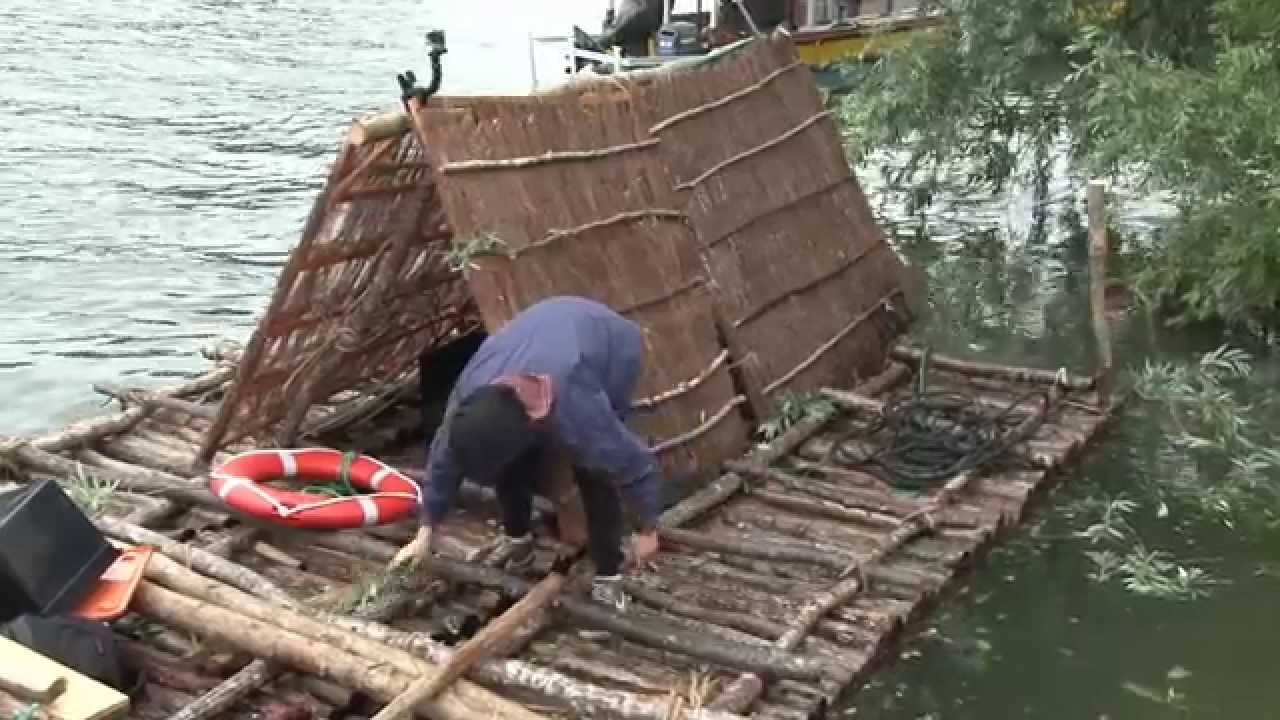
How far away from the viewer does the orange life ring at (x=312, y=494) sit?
6336mm

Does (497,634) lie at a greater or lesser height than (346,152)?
lesser

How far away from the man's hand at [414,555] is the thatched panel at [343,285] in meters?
1.36

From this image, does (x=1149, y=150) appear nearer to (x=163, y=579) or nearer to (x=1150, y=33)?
(x=1150, y=33)

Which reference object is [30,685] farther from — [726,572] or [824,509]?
[824,509]

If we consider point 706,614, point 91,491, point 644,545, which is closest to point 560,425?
point 644,545

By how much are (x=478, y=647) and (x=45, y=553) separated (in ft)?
5.45

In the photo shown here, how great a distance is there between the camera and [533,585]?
19.3ft

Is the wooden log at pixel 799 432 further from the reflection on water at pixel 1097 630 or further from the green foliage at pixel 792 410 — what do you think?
the reflection on water at pixel 1097 630

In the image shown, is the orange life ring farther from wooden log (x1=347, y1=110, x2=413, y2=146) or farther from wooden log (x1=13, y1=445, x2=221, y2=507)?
wooden log (x1=347, y1=110, x2=413, y2=146)

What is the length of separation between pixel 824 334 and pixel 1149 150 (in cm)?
249

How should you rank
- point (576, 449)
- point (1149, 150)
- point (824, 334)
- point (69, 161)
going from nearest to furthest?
point (576, 449), point (824, 334), point (1149, 150), point (69, 161)

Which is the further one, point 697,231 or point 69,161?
point 69,161

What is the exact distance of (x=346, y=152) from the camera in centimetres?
614

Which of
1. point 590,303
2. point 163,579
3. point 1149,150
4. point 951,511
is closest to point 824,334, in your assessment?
point 951,511
